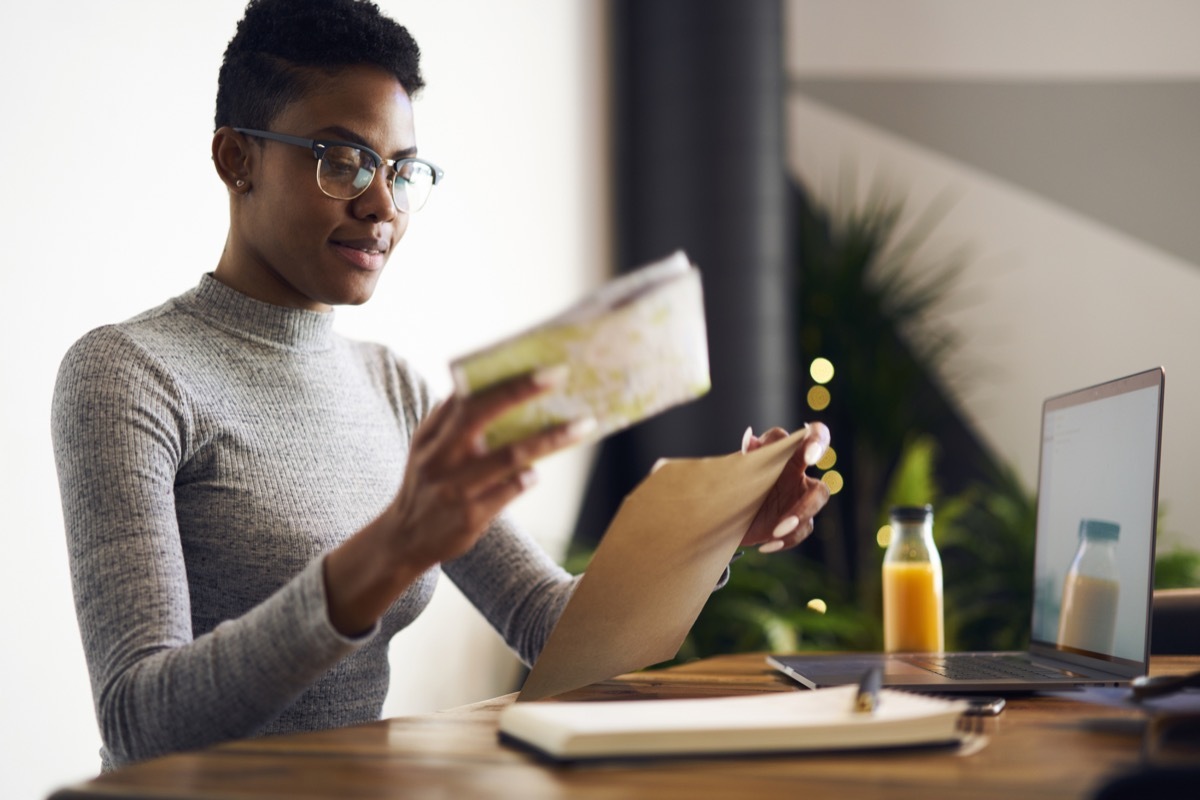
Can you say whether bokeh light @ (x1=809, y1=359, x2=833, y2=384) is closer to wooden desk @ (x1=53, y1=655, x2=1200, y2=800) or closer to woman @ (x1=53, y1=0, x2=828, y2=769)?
woman @ (x1=53, y1=0, x2=828, y2=769)

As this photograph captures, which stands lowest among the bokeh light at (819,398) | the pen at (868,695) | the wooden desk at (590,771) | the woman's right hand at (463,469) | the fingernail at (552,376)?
the wooden desk at (590,771)

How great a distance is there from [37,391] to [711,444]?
2.09 metres

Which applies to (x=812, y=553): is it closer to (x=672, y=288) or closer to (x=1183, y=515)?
(x=1183, y=515)

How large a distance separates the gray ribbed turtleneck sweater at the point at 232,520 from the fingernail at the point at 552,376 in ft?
0.89

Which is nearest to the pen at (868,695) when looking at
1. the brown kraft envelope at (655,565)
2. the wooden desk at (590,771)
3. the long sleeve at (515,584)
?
the wooden desk at (590,771)

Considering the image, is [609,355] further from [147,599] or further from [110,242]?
[110,242]

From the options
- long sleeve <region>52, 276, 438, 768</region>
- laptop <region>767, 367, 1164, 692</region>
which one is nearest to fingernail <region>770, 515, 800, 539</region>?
laptop <region>767, 367, 1164, 692</region>

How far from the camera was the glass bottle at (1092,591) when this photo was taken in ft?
3.96

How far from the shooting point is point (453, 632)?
8.97ft

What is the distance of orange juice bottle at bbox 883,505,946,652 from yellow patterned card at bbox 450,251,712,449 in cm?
77

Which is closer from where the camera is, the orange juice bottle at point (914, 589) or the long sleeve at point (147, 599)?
the long sleeve at point (147, 599)

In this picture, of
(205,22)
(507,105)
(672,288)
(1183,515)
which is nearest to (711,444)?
(507,105)

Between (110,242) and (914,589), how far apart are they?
50.5 inches

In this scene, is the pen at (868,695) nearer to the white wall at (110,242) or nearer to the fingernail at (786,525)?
the fingernail at (786,525)
